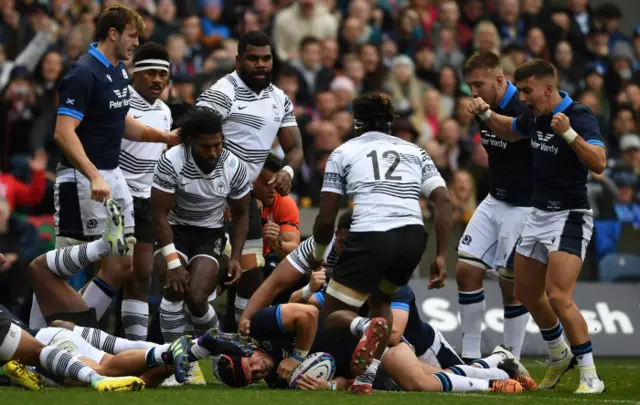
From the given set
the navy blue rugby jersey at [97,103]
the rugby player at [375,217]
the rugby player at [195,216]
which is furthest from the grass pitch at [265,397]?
the navy blue rugby jersey at [97,103]

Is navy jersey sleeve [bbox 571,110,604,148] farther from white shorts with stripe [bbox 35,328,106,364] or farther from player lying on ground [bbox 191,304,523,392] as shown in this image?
white shorts with stripe [bbox 35,328,106,364]

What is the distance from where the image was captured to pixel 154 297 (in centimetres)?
1280

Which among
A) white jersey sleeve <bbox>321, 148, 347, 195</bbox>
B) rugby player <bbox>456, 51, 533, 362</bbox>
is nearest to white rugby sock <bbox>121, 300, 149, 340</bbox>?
white jersey sleeve <bbox>321, 148, 347, 195</bbox>

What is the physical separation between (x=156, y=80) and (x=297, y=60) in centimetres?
669

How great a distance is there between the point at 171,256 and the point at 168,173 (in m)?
0.64

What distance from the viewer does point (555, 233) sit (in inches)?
378

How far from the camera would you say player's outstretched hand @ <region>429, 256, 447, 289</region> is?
29.1 ft

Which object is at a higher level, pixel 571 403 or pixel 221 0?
pixel 221 0

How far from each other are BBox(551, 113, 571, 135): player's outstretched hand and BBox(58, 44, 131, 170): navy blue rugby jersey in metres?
3.33

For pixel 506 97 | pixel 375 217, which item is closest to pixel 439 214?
pixel 375 217

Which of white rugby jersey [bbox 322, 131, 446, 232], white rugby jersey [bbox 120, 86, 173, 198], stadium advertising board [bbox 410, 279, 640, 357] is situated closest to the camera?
white rugby jersey [bbox 322, 131, 446, 232]

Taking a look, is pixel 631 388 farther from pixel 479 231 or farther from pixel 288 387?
pixel 288 387

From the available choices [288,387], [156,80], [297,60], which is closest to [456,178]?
[297,60]

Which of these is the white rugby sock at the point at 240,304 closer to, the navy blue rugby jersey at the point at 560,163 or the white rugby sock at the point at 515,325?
the white rugby sock at the point at 515,325
